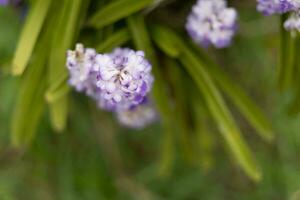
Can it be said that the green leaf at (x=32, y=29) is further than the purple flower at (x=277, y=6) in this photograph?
Yes

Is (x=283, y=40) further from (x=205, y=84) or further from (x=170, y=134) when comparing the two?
(x=170, y=134)

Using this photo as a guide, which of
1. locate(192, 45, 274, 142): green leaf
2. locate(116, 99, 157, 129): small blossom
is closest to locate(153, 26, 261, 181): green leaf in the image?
locate(192, 45, 274, 142): green leaf

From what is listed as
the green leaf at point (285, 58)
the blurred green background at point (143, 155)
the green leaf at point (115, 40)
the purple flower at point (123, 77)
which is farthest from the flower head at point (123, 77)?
the blurred green background at point (143, 155)

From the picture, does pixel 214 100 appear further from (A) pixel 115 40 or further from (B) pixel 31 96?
(B) pixel 31 96

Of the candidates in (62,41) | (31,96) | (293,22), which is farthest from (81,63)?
(293,22)

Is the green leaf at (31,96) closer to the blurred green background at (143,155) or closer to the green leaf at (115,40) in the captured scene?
the green leaf at (115,40)

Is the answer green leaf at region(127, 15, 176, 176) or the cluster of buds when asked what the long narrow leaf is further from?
the cluster of buds

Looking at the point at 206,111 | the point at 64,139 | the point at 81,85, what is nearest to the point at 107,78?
the point at 81,85
